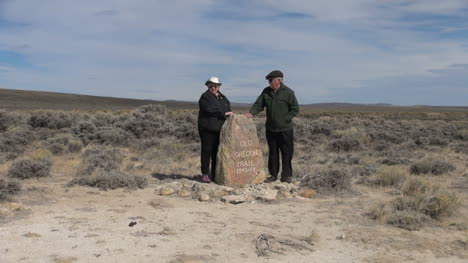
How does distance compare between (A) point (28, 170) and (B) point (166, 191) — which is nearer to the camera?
(B) point (166, 191)

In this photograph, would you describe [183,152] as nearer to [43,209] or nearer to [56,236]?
[43,209]

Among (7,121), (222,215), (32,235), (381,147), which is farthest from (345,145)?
(7,121)

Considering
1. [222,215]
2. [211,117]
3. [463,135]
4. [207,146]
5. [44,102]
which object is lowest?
[222,215]

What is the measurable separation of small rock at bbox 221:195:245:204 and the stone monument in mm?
664

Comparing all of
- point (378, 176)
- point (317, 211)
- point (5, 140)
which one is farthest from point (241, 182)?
point (5, 140)

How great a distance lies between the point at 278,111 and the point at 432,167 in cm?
430

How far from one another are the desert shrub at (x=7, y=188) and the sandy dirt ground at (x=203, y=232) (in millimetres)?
131

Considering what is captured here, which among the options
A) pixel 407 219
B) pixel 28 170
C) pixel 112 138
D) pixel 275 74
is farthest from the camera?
pixel 112 138

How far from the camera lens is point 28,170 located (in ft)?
26.7

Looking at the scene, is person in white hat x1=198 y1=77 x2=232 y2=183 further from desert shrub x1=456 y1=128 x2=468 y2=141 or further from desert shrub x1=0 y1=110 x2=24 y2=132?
desert shrub x1=456 y1=128 x2=468 y2=141

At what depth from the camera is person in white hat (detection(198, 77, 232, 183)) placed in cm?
748

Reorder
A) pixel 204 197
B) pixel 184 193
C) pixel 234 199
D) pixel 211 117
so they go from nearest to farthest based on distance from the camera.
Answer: pixel 234 199 < pixel 204 197 < pixel 184 193 < pixel 211 117

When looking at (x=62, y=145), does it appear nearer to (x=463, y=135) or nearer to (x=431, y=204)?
(x=431, y=204)

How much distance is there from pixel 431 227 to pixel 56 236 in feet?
15.1
